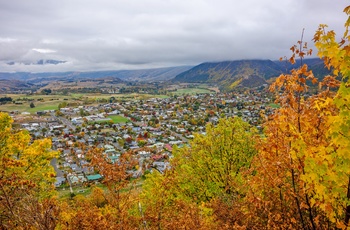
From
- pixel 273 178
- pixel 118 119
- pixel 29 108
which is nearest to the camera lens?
pixel 273 178

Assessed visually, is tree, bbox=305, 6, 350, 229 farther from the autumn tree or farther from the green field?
the green field

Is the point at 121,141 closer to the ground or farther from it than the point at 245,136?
closer to the ground

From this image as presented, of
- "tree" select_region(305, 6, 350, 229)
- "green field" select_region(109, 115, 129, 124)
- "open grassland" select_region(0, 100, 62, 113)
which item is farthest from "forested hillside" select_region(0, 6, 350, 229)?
"open grassland" select_region(0, 100, 62, 113)

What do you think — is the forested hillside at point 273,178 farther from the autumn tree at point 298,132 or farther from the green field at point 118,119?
the green field at point 118,119

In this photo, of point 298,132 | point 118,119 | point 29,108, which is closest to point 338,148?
point 298,132

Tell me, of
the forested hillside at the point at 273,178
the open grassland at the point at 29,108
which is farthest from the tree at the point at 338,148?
the open grassland at the point at 29,108

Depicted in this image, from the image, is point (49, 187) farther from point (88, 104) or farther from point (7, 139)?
point (88, 104)

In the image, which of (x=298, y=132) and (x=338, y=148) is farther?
(x=298, y=132)

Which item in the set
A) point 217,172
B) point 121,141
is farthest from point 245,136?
point 121,141

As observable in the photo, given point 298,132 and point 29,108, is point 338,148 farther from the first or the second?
point 29,108
